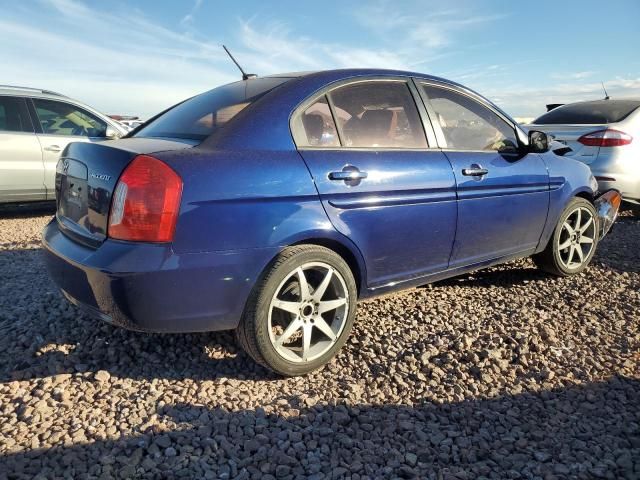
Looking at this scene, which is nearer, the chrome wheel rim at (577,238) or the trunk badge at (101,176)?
the trunk badge at (101,176)

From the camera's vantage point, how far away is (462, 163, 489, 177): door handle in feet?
10.7

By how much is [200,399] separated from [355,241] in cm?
113

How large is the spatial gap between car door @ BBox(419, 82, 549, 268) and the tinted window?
0.57 ft

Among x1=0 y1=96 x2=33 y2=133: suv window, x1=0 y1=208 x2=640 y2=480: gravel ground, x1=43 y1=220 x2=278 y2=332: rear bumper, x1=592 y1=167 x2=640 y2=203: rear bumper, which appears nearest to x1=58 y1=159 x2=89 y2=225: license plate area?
x1=43 y1=220 x2=278 y2=332: rear bumper

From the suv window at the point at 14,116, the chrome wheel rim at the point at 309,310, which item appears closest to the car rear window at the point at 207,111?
the chrome wheel rim at the point at 309,310

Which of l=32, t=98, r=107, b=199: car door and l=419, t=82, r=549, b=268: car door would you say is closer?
l=419, t=82, r=549, b=268: car door

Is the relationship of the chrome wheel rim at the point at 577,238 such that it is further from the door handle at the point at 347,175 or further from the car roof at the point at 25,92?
the car roof at the point at 25,92

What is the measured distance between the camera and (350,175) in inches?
106

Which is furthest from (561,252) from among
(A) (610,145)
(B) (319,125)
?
(B) (319,125)

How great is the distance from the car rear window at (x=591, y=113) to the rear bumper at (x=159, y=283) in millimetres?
5201

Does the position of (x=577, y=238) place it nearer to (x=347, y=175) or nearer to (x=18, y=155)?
(x=347, y=175)

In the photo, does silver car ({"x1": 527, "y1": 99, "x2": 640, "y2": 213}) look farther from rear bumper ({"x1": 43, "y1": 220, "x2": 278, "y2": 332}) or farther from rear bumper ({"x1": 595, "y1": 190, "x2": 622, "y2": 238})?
rear bumper ({"x1": 43, "y1": 220, "x2": 278, "y2": 332})

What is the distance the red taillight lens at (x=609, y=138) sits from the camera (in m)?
5.55

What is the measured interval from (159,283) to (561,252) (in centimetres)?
344
